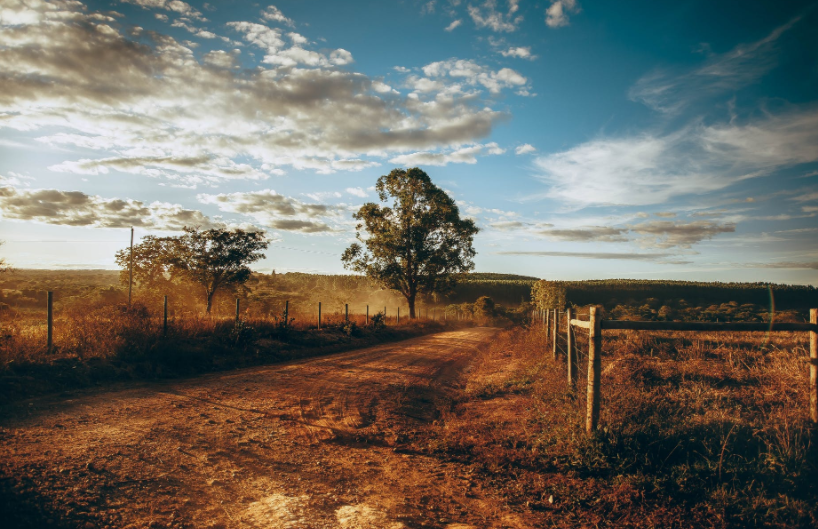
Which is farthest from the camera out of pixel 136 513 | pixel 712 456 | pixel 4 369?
pixel 4 369

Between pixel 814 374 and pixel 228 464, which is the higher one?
pixel 814 374

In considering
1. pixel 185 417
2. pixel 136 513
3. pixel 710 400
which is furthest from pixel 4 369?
pixel 710 400

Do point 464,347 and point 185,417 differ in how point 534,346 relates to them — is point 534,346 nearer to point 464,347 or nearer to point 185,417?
point 464,347

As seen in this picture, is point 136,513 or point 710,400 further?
point 710,400

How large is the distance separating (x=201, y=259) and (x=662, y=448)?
28.8 meters

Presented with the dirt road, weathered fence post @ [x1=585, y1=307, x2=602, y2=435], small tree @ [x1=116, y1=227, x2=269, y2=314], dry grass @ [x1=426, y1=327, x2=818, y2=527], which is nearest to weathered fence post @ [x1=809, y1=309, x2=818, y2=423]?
dry grass @ [x1=426, y1=327, x2=818, y2=527]

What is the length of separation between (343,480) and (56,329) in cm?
1095

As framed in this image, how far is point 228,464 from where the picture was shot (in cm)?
514

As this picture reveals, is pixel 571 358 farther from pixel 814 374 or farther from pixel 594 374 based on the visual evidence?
pixel 814 374

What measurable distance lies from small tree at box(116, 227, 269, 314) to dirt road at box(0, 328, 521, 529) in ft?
67.3

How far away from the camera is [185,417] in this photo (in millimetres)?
6883

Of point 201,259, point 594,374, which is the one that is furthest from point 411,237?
point 594,374

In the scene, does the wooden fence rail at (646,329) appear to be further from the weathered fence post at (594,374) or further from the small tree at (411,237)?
the small tree at (411,237)

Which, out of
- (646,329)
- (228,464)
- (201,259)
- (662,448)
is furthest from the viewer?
(201,259)
